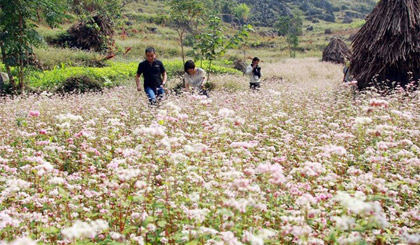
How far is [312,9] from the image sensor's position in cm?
10850

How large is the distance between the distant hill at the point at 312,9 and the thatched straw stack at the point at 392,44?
284 feet

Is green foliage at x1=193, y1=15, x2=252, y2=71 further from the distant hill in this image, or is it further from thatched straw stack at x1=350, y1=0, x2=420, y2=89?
the distant hill

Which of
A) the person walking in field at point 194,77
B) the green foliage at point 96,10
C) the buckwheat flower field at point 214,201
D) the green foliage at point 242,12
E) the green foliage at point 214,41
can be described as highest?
the green foliage at point 242,12

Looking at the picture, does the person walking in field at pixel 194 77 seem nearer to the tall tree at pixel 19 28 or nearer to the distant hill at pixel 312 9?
the tall tree at pixel 19 28

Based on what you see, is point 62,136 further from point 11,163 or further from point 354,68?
point 354,68

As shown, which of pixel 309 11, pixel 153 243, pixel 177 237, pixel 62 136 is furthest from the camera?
pixel 309 11

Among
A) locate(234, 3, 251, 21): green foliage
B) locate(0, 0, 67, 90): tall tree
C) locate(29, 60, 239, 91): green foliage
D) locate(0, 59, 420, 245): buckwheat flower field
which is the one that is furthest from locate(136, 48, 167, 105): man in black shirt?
locate(234, 3, 251, 21): green foliage

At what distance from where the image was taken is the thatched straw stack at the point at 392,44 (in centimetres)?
915

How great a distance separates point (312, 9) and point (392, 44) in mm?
109897

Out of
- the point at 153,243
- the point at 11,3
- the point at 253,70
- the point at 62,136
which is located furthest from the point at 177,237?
the point at 11,3

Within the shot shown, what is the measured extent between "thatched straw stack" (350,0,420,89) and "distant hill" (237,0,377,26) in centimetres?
8657

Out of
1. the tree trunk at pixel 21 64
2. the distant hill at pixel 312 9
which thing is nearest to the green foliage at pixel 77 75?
the tree trunk at pixel 21 64

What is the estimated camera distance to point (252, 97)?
8523mm

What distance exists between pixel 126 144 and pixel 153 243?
235cm
